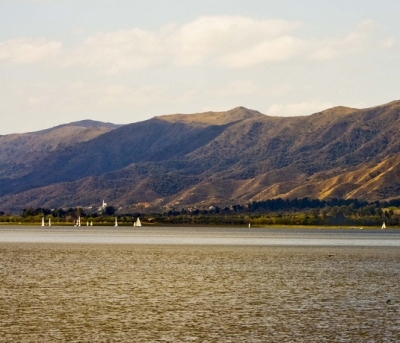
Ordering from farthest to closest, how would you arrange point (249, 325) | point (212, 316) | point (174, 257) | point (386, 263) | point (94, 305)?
point (174, 257) < point (386, 263) < point (94, 305) < point (212, 316) < point (249, 325)

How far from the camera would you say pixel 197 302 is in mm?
46594

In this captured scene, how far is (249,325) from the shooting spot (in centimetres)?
3834

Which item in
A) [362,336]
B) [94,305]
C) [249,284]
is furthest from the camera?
[249,284]

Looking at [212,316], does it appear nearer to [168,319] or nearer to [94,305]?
[168,319]

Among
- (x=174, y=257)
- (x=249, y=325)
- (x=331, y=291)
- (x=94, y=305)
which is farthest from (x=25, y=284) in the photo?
(x=174, y=257)

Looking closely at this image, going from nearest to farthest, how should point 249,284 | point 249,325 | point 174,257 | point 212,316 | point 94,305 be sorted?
point 249,325
point 212,316
point 94,305
point 249,284
point 174,257

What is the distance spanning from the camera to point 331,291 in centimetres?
5369

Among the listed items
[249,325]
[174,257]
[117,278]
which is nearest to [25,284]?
[117,278]

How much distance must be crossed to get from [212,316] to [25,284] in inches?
748

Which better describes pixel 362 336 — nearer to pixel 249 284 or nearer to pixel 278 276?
pixel 249 284

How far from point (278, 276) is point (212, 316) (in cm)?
2492

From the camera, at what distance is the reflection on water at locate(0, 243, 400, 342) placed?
118 ft

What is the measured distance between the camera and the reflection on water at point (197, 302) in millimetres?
36094

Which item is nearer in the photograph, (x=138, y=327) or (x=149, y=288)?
(x=138, y=327)
